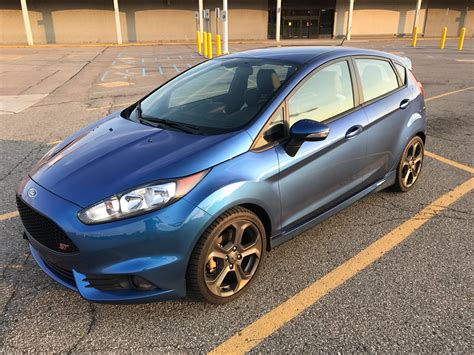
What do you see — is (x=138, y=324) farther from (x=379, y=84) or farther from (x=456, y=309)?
(x=379, y=84)

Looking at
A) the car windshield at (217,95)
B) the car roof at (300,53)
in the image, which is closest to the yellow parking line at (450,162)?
the car roof at (300,53)

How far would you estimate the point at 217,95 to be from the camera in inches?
138

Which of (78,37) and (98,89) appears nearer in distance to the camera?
(98,89)

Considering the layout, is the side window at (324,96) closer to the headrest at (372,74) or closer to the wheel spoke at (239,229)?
the headrest at (372,74)

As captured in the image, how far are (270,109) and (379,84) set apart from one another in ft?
5.22

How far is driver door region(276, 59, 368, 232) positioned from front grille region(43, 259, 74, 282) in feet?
4.86

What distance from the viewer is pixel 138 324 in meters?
2.57

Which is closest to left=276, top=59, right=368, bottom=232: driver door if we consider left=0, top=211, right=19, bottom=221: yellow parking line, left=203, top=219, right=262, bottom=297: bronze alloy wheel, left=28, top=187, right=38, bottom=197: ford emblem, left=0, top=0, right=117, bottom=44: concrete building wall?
left=203, top=219, right=262, bottom=297: bronze alloy wheel

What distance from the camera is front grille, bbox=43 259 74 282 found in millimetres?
2506

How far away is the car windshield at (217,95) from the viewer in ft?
9.98

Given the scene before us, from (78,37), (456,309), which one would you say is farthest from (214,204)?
(78,37)

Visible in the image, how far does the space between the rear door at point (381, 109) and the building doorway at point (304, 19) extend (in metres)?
35.0

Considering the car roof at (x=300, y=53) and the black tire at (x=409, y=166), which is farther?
the black tire at (x=409, y=166)

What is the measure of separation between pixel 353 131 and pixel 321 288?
1.34 m
